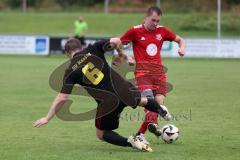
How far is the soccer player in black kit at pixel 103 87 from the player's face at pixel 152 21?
796mm

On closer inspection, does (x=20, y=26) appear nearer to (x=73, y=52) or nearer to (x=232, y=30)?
(x=232, y=30)

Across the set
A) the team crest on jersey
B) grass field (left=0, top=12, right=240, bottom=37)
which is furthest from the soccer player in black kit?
grass field (left=0, top=12, right=240, bottom=37)

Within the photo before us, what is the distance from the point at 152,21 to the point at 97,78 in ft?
4.86

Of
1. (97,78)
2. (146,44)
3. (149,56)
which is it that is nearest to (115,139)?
(97,78)

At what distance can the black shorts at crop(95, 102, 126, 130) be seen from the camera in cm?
918

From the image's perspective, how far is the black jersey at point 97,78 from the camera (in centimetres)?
889

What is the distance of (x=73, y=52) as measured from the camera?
879cm

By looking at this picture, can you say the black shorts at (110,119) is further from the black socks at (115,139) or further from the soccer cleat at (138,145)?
the soccer cleat at (138,145)

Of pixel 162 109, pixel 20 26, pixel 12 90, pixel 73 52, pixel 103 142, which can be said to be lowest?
pixel 20 26

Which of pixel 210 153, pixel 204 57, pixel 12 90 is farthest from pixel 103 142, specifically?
pixel 204 57

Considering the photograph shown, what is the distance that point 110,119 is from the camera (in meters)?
9.25

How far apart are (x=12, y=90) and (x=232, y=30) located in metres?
31.7

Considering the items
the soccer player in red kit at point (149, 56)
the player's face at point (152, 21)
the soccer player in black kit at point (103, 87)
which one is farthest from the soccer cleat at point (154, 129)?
the player's face at point (152, 21)

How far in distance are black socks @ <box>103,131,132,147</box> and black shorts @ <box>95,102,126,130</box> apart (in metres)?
0.09
